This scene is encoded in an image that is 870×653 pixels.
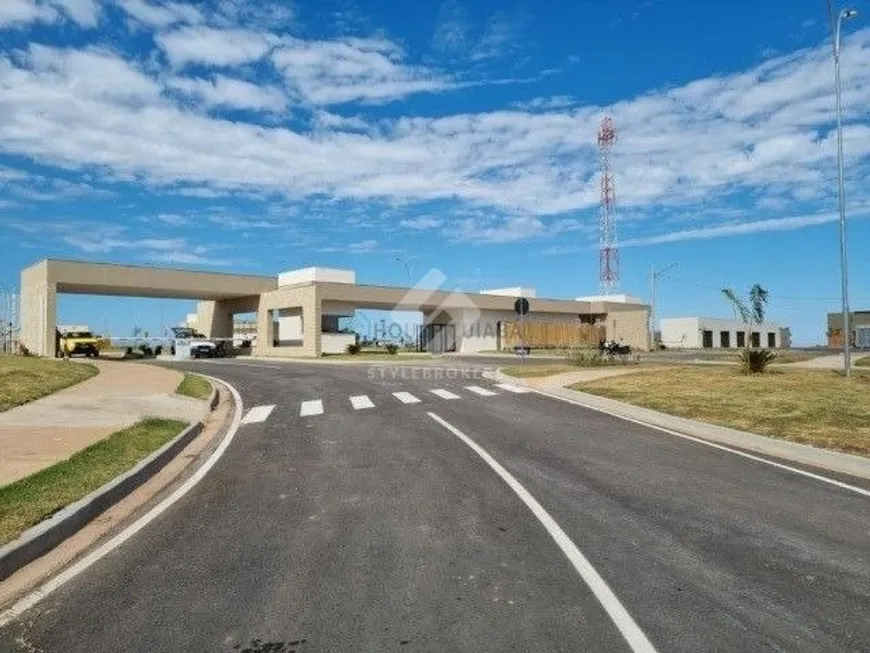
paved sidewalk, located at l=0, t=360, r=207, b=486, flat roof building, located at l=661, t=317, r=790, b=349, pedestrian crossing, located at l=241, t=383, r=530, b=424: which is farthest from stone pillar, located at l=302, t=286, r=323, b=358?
flat roof building, located at l=661, t=317, r=790, b=349

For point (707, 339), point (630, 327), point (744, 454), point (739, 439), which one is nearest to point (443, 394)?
point (739, 439)

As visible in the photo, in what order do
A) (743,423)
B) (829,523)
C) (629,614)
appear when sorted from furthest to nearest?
(743,423) < (829,523) < (629,614)

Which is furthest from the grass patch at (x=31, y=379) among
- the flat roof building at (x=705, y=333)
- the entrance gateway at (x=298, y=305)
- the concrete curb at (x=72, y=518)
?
the flat roof building at (x=705, y=333)

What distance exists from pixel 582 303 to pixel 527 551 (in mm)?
64432

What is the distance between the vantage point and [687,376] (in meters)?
23.0

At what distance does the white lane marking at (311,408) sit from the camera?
1560cm

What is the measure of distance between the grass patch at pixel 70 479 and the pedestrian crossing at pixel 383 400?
407 cm

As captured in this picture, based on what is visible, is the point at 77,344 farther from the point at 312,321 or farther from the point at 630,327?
the point at 630,327

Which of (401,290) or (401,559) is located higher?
(401,290)

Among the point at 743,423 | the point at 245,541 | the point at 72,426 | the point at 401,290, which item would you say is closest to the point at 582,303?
the point at 401,290

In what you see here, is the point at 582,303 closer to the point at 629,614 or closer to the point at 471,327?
the point at 471,327

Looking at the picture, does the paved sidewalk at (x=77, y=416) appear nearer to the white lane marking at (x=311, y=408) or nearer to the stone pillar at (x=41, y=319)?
the white lane marking at (x=311, y=408)

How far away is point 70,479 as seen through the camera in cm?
773

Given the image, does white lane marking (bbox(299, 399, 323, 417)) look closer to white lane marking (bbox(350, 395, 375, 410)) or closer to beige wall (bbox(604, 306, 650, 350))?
white lane marking (bbox(350, 395, 375, 410))
